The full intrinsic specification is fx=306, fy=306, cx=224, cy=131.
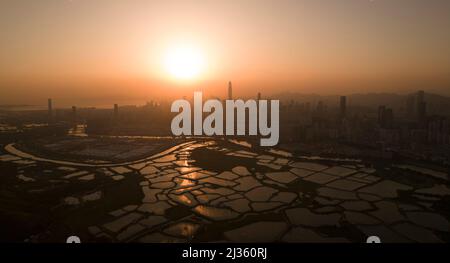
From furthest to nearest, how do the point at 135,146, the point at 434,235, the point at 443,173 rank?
the point at 135,146 → the point at 443,173 → the point at 434,235

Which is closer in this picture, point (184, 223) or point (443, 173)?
point (184, 223)

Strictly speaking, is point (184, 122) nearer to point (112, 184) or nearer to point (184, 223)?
point (112, 184)

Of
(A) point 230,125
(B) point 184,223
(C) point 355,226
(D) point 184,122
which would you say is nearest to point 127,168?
(B) point 184,223

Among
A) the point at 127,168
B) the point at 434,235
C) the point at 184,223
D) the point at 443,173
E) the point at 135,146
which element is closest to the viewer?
the point at 434,235

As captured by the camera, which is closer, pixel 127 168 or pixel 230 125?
pixel 127 168

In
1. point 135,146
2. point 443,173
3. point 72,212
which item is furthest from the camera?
point 135,146
